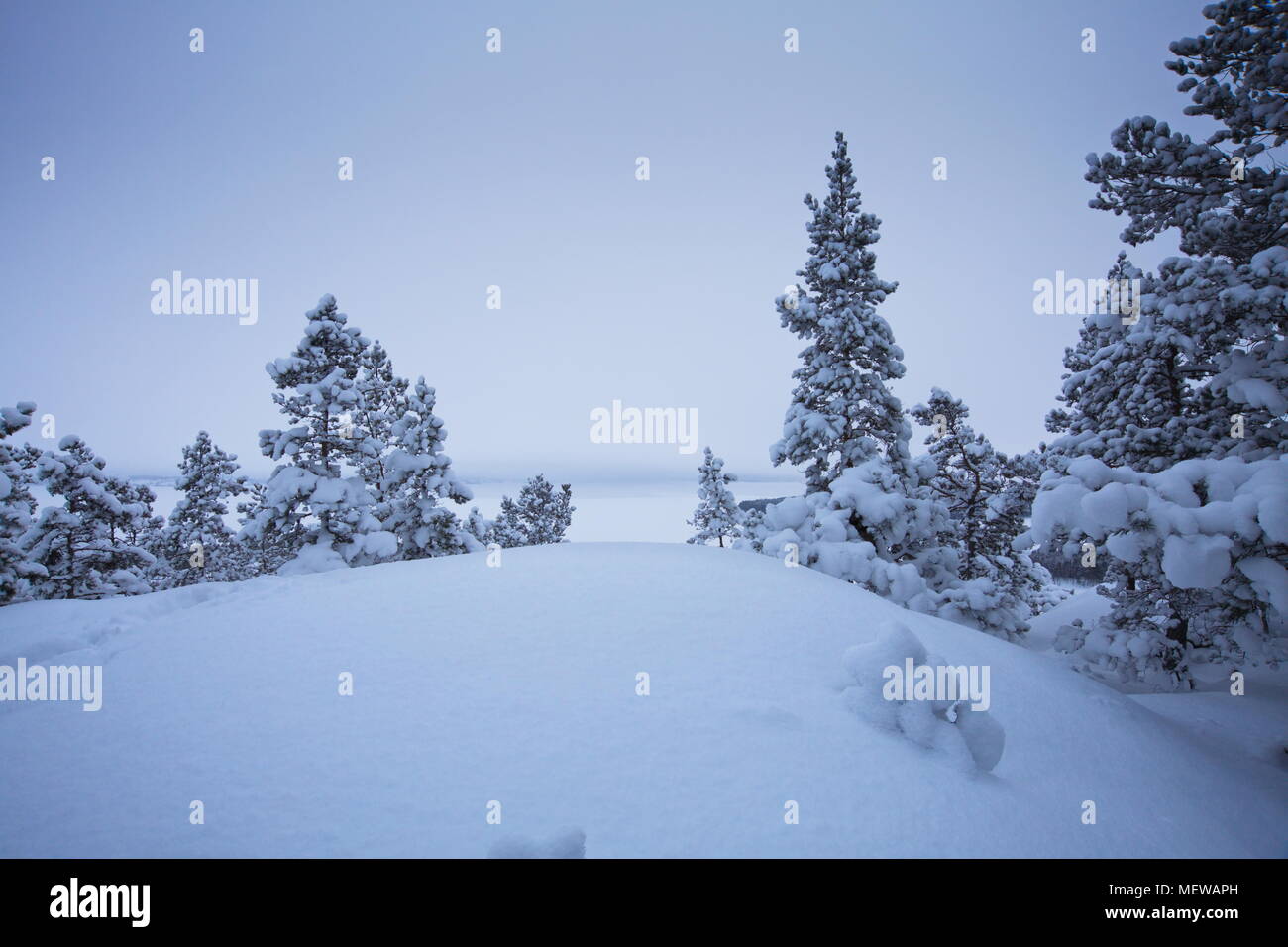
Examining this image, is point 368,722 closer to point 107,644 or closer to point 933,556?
point 107,644

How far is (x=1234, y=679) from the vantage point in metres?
8.05

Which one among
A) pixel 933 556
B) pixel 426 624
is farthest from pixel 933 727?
pixel 933 556

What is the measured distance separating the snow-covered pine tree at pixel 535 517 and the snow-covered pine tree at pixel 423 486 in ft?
59.8

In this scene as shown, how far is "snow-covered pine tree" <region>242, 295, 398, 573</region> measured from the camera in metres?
14.9

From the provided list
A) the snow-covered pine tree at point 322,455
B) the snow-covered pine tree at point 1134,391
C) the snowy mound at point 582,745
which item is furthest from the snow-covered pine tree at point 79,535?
the snow-covered pine tree at point 1134,391

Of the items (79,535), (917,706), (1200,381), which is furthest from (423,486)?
(1200,381)

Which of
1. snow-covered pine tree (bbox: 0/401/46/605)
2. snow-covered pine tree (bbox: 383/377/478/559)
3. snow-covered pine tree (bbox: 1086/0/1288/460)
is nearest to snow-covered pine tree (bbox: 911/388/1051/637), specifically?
snow-covered pine tree (bbox: 1086/0/1288/460)

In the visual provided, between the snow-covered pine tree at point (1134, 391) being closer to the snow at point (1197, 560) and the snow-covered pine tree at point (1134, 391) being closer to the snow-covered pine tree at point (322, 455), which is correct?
the snow at point (1197, 560)

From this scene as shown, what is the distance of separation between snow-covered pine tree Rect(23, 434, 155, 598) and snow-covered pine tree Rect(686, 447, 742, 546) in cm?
2465

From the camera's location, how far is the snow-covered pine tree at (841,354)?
1230 centimetres

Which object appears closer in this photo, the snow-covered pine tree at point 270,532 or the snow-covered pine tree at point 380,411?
the snow-covered pine tree at point 270,532
